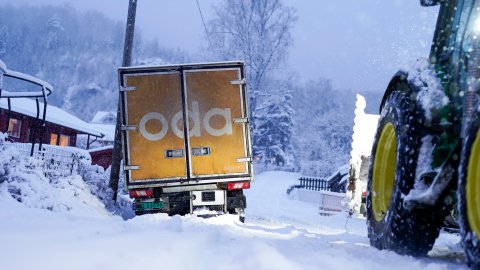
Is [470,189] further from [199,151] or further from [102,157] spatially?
[102,157]

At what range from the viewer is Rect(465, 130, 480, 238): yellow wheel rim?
9.71ft

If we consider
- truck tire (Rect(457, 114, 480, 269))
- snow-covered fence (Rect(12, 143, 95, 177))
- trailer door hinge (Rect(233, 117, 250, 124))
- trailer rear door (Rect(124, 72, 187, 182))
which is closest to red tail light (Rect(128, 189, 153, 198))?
trailer rear door (Rect(124, 72, 187, 182))

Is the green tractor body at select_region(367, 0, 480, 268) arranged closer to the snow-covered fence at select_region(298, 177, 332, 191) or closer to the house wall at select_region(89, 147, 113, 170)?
the house wall at select_region(89, 147, 113, 170)

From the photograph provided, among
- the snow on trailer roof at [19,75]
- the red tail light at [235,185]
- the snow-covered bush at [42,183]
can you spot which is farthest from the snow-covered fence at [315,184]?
the red tail light at [235,185]

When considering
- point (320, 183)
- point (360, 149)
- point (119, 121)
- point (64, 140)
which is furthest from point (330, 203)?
point (64, 140)

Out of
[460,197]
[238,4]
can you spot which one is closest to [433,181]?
[460,197]

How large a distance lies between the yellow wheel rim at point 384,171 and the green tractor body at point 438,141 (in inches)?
4.0

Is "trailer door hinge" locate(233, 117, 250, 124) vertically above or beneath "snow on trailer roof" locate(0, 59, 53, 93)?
beneath

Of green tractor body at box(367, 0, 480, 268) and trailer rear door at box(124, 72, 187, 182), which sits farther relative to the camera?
trailer rear door at box(124, 72, 187, 182)

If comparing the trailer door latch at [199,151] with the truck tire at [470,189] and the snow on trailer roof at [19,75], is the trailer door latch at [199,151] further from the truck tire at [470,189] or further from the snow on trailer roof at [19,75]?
the truck tire at [470,189]

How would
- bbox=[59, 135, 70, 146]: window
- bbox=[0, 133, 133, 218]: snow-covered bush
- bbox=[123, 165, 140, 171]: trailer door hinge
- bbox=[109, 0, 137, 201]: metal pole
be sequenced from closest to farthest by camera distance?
bbox=[0, 133, 133, 218]: snow-covered bush, bbox=[123, 165, 140, 171]: trailer door hinge, bbox=[109, 0, 137, 201]: metal pole, bbox=[59, 135, 70, 146]: window

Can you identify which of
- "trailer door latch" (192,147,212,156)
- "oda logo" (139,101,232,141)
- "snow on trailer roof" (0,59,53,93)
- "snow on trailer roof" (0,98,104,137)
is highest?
"snow on trailer roof" (0,98,104,137)

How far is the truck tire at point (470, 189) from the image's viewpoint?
2945mm

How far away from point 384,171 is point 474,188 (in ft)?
6.15
